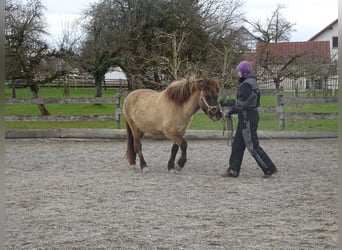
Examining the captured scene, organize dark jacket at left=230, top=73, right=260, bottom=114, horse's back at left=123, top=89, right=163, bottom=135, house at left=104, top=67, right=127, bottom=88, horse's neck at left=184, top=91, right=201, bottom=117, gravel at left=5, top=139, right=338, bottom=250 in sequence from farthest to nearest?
house at left=104, top=67, right=127, bottom=88 < horse's back at left=123, top=89, right=163, bottom=135 < horse's neck at left=184, top=91, right=201, bottom=117 < dark jacket at left=230, top=73, right=260, bottom=114 < gravel at left=5, top=139, right=338, bottom=250

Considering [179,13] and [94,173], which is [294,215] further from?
[179,13]

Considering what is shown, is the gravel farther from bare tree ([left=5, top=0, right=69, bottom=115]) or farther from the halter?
bare tree ([left=5, top=0, right=69, bottom=115])

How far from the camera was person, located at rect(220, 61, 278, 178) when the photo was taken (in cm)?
569

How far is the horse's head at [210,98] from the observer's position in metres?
5.76

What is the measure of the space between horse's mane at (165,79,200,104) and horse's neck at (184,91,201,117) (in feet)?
0.17

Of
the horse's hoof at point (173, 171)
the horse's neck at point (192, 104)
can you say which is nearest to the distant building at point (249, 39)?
the horse's neck at point (192, 104)

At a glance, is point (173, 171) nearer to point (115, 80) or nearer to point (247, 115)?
point (247, 115)

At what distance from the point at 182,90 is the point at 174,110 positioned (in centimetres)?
26

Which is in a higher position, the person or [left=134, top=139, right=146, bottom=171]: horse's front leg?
the person

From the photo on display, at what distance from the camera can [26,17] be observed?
10648mm

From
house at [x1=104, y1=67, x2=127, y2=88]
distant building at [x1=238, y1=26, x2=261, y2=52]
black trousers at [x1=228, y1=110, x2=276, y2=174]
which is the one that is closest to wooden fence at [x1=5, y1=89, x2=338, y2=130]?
black trousers at [x1=228, y1=110, x2=276, y2=174]

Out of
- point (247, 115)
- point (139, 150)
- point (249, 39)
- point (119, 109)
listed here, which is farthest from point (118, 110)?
point (249, 39)

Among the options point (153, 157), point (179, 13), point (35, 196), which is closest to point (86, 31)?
point (179, 13)

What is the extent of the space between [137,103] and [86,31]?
11.5m
